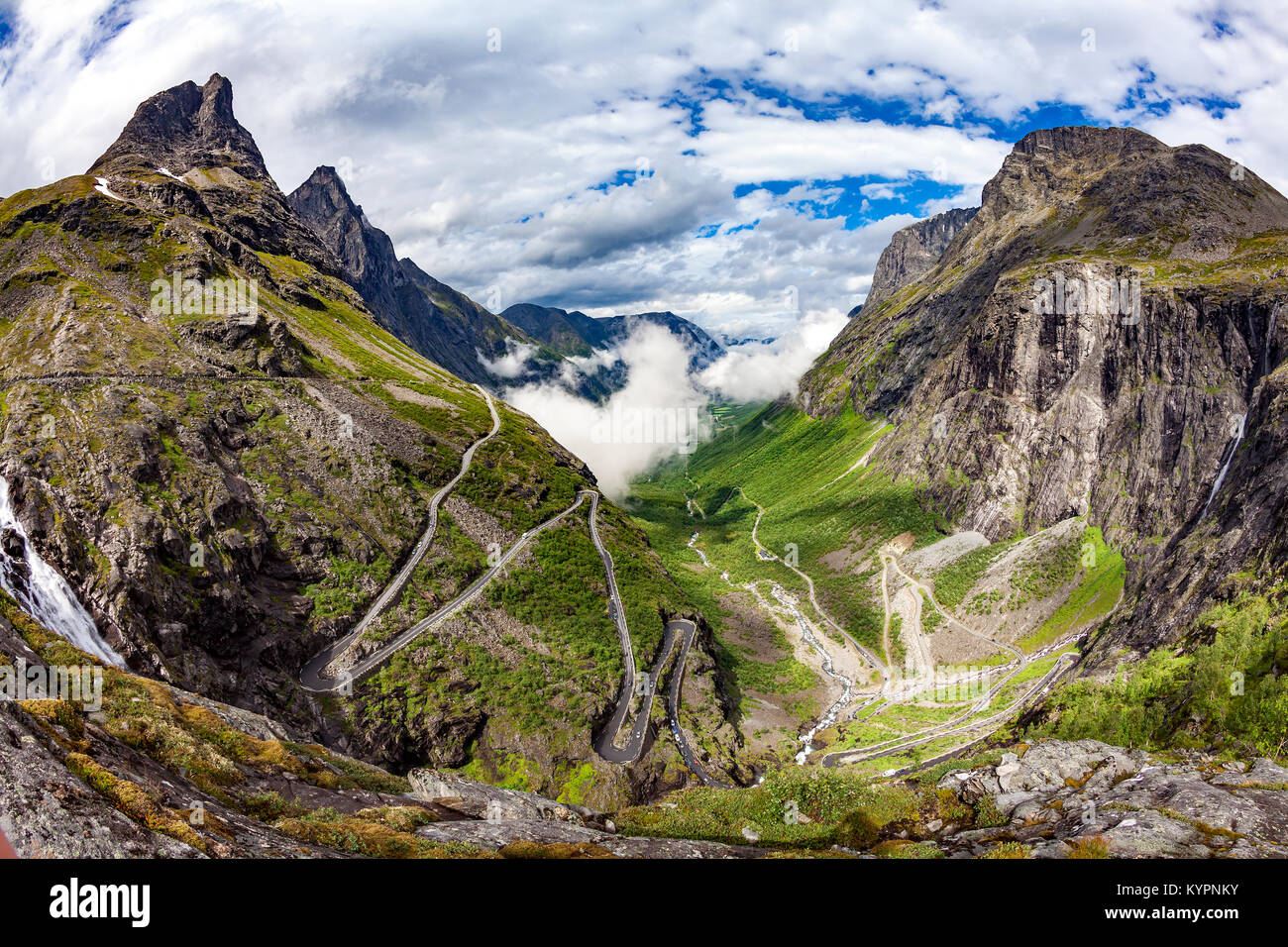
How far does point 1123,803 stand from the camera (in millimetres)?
23016

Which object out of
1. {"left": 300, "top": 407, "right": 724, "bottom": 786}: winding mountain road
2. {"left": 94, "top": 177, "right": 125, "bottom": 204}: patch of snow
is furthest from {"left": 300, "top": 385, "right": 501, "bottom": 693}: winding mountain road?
{"left": 94, "top": 177, "right": 125, "bottom": 204}: patch of snow

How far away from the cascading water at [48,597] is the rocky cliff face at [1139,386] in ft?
333

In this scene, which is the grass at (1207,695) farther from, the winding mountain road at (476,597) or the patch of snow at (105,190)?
the patch of snow at (105,190)

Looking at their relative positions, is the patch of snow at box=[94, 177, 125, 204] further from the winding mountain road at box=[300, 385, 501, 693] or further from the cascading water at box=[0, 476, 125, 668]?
the cascading water at box=[0, 476, 125, 668]

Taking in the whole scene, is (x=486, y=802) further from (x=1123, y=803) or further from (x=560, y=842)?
(x=1123, y=803)

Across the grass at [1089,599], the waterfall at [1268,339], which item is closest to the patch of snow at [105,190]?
the grass at [1089,599]

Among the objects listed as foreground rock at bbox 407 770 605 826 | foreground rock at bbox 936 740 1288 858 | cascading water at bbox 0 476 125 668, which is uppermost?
cascading water at bbox 0 476 125 668

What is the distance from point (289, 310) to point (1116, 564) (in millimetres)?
192559

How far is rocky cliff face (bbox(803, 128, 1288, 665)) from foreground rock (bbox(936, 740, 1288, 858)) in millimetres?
50183

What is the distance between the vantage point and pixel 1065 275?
494 feet

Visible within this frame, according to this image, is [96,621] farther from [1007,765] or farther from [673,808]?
[1007,765]

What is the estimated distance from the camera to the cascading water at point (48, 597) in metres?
53.1

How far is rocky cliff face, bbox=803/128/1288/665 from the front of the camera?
281 ft
